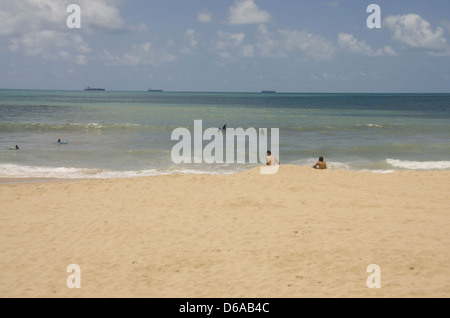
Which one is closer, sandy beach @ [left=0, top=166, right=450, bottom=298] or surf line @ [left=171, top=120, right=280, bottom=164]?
sandy beach @ [left=0, top=166, right=450, bottom=298]

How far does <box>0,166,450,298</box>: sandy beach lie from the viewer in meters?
5.88

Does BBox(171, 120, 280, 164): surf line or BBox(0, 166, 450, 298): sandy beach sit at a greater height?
BBox(171, 120, 280, 164): surf line

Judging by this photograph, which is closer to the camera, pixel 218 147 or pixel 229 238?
pixel 229 238

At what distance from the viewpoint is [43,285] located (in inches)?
236

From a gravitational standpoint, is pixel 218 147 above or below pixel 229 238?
above

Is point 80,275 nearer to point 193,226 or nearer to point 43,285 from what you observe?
point 43,285

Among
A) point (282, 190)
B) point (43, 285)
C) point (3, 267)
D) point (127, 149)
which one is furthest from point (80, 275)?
point (127, 149)

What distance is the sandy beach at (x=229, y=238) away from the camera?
5883 mm

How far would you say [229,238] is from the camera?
7719 millimetres

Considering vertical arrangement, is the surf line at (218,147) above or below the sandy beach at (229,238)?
above
